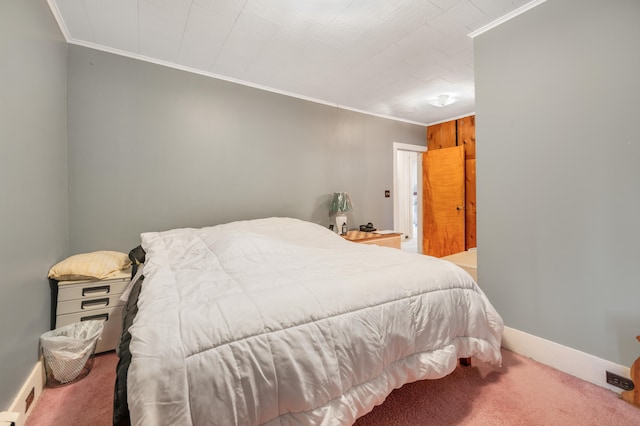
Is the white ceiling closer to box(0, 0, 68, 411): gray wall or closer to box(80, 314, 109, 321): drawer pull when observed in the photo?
box(0, 0, 68, 411): gray wall

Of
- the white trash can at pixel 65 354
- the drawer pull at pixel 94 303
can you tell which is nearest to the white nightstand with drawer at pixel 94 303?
the drawer pull at pixel 94 303

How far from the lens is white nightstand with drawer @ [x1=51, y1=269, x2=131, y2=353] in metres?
1.81

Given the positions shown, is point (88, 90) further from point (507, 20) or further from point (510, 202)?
point (510, 202)

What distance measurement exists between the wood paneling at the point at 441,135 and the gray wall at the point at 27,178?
4.65 meters

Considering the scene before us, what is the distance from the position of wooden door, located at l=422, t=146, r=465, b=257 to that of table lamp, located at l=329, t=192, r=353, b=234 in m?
1.86

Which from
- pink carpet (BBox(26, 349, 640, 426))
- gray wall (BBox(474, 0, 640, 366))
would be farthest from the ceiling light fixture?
pink carpet (BBox(26, 349, 640, 426))

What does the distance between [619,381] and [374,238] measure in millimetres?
2103

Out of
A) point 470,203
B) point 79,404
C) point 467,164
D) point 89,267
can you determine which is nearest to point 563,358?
point 470,203

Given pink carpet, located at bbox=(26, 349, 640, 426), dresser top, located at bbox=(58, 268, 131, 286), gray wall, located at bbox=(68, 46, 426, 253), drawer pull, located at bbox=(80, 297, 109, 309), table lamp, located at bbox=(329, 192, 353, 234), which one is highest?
gray wall, located at bbox=(68, 46, 426, 253)

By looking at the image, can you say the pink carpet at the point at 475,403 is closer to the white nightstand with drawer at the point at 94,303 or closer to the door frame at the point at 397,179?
the white nightstand with drawer at the point at 94,303

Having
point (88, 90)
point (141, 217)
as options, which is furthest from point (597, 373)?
point (88, 90)

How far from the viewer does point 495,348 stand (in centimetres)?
158

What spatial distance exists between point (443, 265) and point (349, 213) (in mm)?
2235

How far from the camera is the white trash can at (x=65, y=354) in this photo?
5.19 feet
